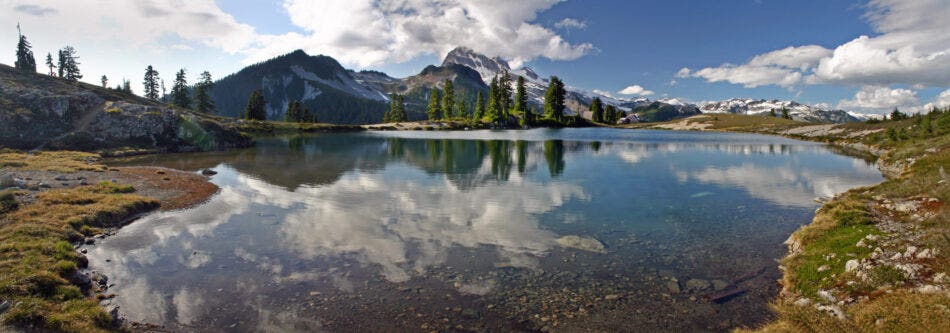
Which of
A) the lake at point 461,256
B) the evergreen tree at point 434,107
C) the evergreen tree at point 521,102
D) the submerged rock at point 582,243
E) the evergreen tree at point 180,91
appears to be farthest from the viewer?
the evergreen tree at point 434,107

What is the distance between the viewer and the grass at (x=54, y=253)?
12.4 metres

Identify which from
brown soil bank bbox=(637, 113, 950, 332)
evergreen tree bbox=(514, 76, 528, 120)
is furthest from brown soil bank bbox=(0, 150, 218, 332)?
evergreen tree bbox=(514, 76, 528, 120)

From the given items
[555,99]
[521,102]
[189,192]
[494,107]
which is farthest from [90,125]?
[555,99]

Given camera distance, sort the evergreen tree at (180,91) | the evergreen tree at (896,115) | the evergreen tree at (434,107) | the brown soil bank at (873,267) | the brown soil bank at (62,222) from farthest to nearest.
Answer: the evergreen tree at (434,107)
the evergreen tree at (180,91)
the evergreen tree at (896,115)
the brown soil bank at (62,222)
the brown soil bank at (873,267)

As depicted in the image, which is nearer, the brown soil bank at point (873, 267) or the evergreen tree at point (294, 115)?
the brown soil bank at point (873, 267)

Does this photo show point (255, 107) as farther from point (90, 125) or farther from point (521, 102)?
point (521, 102)

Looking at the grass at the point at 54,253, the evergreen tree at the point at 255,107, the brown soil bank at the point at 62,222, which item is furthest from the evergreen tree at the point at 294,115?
the grass at the point at 54,253

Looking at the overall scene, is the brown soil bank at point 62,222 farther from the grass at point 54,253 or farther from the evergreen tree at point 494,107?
the evergreen tree at point 494,107

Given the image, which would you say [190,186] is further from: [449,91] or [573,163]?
[449,91]

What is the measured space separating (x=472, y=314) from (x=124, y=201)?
27.5m

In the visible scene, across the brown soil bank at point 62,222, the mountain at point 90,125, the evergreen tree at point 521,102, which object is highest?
the evergreen tree at point 521,102

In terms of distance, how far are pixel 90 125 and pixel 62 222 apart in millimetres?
67725

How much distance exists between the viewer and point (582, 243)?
21.7 metres

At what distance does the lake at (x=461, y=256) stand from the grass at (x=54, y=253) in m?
1.33
